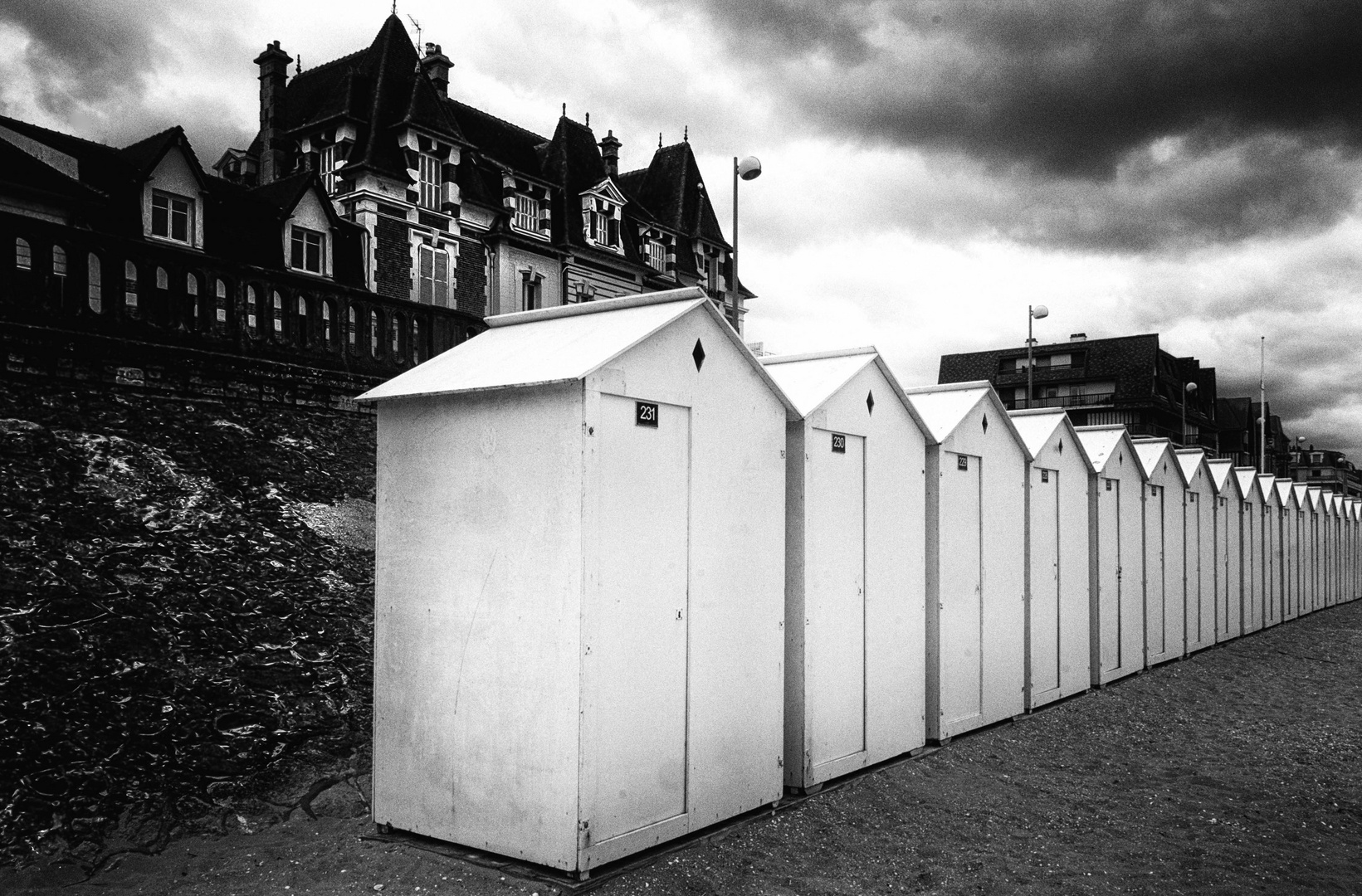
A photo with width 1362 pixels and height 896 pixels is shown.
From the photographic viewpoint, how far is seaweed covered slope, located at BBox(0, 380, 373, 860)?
5.89 meters

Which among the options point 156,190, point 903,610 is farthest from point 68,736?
point 156,190

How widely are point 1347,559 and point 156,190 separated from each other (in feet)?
110

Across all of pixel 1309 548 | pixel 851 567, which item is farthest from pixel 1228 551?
pixel 851 567

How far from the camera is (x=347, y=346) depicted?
13094mm

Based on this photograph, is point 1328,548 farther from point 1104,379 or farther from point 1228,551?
point 1104,379

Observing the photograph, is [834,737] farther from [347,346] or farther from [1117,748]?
[347,346]

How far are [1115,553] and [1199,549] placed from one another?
14.5 ft

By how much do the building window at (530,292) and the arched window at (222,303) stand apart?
733 inches

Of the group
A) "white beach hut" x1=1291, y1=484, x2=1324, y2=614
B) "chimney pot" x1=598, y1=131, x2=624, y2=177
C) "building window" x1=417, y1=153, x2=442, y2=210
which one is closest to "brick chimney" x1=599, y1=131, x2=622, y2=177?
"chimney pot" x1=598, y1=131, x2=624, y2=177

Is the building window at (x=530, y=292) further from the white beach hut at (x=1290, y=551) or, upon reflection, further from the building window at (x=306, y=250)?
the white beach hut at (x=1290, y=551)

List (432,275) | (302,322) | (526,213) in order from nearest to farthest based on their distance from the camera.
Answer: (302,322), (432,275), (526,213)

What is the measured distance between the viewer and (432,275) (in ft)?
90.0

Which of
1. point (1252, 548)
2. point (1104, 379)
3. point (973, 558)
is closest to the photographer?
point (973, 558)

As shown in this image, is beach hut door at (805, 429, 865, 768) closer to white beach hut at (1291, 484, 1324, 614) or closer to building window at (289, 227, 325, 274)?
building window at (289, 227, 325, 274)
